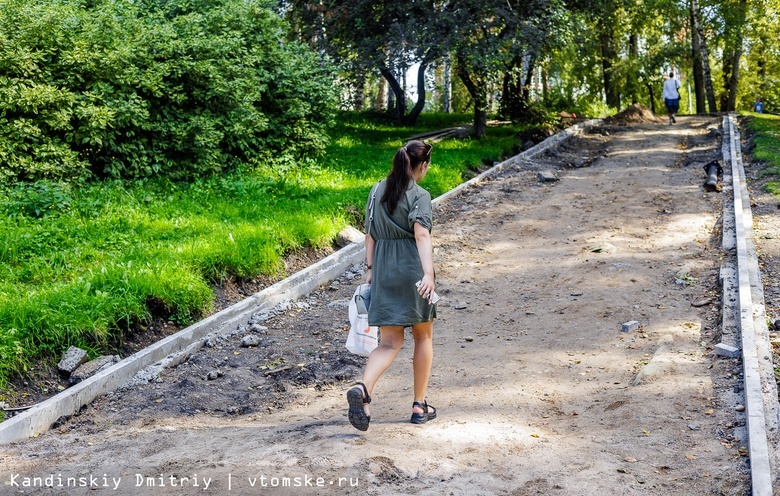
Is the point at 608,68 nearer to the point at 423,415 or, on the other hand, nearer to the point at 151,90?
the point at 151,90

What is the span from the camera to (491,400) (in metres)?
5.71

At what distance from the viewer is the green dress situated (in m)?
4.96

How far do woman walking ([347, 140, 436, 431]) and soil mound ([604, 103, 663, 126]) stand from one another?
23410 mm

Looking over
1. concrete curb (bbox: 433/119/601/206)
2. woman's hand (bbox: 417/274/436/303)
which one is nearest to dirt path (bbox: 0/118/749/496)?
woman's hand (bbox: 417/274/436/303)

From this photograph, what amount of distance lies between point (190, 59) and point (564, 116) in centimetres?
1702

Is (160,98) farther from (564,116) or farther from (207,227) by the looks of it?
(564,116)

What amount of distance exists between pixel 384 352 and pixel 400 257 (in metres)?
0.62

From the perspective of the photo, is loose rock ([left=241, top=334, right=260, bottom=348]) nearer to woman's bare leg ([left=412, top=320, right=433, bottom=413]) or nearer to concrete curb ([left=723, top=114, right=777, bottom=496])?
woman's bare leg ([left=412, top=320, right=433, bottom=413])

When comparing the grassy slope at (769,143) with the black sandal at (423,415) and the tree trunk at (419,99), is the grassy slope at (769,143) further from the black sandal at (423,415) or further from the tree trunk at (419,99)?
the black sandal at (423,415)

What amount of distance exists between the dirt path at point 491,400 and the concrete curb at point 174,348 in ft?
0.40

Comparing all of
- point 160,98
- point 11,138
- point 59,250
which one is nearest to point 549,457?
point 59,250

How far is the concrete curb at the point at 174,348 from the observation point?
5.40 meters

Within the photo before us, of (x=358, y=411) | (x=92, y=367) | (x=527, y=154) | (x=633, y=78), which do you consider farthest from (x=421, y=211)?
(x=633, y=78)

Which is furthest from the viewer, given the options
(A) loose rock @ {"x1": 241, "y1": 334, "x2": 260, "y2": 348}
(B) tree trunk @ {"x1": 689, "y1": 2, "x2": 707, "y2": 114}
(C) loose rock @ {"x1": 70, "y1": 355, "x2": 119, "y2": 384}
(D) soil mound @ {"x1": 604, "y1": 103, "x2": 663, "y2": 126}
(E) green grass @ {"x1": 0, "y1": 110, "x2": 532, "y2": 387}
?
(B) tree trunk @ {"x1": 689, "y1": 2, "x2": 707, "y2": 114}
